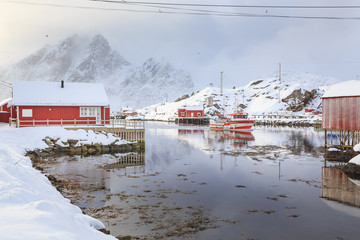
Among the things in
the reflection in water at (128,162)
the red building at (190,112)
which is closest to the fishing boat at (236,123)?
the reflection in water at (128,162)

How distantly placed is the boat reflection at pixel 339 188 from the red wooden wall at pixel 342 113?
9445 mm

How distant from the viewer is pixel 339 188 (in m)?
14.4

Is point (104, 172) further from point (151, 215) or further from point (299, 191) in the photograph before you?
point (299, 191)

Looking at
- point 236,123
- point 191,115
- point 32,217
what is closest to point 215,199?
point 32,217

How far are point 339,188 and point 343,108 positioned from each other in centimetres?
1460

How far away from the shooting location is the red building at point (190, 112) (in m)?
103

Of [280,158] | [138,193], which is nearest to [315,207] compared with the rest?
[138,193]

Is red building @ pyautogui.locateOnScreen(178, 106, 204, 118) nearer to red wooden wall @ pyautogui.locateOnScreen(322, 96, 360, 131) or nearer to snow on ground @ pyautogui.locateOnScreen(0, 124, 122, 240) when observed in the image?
red wooden wall @ pyautogui.locateOnScreen(322, 96, 360, 131)

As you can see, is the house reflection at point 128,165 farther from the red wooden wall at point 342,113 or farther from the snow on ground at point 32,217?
the red wooden wall at point 342,113

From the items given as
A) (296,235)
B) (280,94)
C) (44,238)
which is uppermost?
(280,94)

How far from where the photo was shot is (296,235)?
9000 mm

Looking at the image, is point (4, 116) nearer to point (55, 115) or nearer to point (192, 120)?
point (55, 115)

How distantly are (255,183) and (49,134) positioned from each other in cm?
2096

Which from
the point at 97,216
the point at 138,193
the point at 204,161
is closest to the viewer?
the point at 97,216
